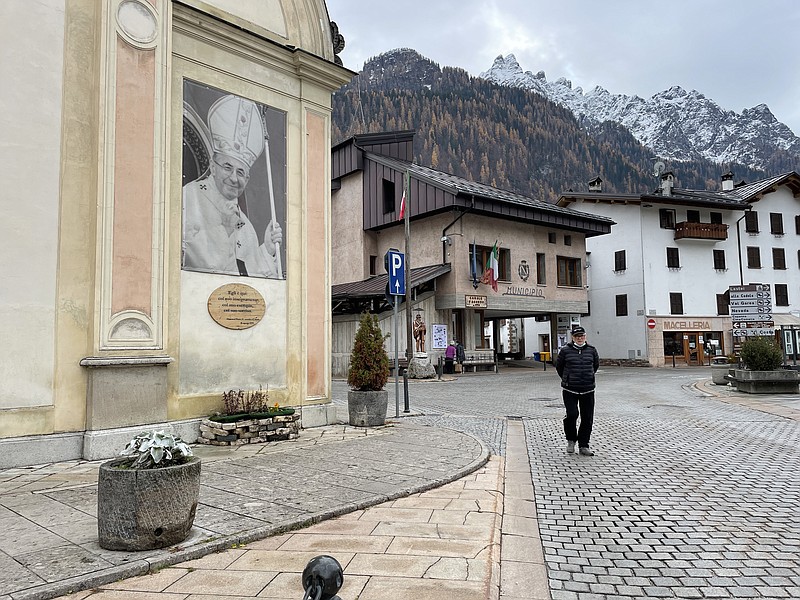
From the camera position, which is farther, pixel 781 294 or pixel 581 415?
pixel 781 294

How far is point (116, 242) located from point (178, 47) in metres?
3.45

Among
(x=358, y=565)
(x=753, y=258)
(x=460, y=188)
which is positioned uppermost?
(x=460, y=188)

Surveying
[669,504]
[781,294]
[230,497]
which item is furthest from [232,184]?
[781,294]

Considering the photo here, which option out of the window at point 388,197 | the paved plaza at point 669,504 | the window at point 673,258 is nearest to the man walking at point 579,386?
the paved plaza at point 669,504

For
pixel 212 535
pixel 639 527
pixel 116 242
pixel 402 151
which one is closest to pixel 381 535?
pixel 212 535

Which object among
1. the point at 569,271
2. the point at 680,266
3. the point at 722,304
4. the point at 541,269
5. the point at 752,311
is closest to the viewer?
the point at 752,311

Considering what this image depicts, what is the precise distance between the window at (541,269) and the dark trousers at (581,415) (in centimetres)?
2412

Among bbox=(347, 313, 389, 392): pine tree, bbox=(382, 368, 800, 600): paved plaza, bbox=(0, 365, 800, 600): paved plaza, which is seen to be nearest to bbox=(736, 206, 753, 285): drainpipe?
bbox=(382, 368, 800, 600): paved plaza

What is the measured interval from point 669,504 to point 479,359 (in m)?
23.6

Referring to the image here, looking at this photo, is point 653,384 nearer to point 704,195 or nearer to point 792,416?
point 792,416

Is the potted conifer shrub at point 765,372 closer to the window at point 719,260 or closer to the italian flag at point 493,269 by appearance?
the italian flag at point 493,269

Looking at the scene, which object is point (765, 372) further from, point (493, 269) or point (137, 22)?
point (137, 22)

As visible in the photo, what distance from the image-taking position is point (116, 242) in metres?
7.86

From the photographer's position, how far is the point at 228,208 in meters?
9.52
